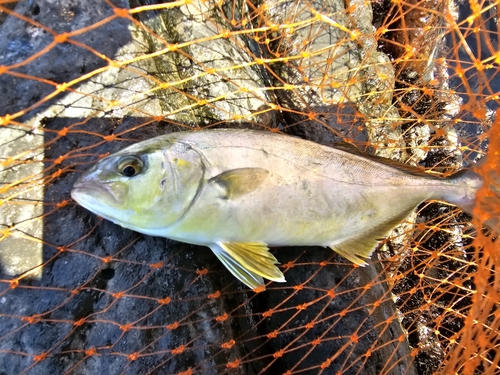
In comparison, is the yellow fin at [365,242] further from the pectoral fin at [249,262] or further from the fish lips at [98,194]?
the fish lips at [98,194]

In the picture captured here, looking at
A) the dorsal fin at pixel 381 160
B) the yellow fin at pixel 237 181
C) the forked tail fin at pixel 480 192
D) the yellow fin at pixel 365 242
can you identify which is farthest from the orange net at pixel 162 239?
the yellow fin at pixel 237 181

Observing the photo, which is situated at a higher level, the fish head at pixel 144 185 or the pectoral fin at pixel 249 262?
the fish head at pixel 144 185

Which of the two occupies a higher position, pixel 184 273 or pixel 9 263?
pixel 184 273

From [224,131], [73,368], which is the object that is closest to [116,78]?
[224,131]

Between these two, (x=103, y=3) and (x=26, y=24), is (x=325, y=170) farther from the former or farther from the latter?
(x=26, y=24)

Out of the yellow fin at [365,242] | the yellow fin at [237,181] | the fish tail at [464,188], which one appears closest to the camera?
the yellow fin at [237,181]

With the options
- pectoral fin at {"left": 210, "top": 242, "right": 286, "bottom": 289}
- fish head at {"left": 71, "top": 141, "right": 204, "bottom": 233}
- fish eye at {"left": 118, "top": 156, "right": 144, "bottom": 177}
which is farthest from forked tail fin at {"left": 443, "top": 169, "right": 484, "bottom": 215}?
fish eye at {"left": 118, "top": 156, "right": 144, "bottom": 177}
